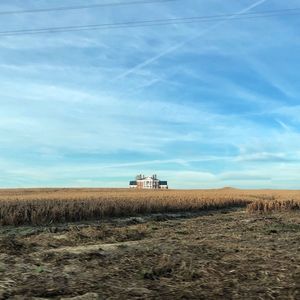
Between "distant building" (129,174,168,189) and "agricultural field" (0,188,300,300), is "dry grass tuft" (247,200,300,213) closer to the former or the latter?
"agricultural field" (0,188,300,300)

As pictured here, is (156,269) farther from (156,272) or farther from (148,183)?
(148,183)

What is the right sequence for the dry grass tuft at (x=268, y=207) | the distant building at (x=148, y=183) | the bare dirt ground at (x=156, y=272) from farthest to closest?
the distant building at (x=148, y=183)
the dry grass tuft at (x=268, y=207)
the bare dirt ground at (x=156, y=272)

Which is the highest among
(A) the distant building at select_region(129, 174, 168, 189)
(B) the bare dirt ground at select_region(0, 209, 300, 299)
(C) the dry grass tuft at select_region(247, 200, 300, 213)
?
(A) the distant building at select_region(129, 174, 168, 189)

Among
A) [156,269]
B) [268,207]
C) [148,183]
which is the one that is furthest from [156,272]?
[148,183]

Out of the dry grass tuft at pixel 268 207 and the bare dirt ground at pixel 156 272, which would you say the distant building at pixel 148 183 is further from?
the bare dirt ground at pixel 156 272

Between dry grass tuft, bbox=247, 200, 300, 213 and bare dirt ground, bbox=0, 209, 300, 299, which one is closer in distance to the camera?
bare dirt ground, bbox=0, 209, 300, 299

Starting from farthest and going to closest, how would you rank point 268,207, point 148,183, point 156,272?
point 148,183, point 268,207, point 156,272

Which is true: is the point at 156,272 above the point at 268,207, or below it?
below

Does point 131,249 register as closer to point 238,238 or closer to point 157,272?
point 157,272

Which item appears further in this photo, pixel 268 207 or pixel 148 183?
pixel 148 183

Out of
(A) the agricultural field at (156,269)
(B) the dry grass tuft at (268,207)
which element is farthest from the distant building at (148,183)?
(A) the agricultural field at (156,269)

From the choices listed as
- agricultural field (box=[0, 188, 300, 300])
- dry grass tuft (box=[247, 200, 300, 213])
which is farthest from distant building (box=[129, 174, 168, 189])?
agricultural field (box=[0, 188, 300, 300])

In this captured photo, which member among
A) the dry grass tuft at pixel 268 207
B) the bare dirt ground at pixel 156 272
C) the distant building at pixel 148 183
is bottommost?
the bare dirt ground at pixel 156 272

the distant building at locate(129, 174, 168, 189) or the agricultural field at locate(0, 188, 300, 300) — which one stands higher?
the distant building at locate(129, 174, 168, 189)
